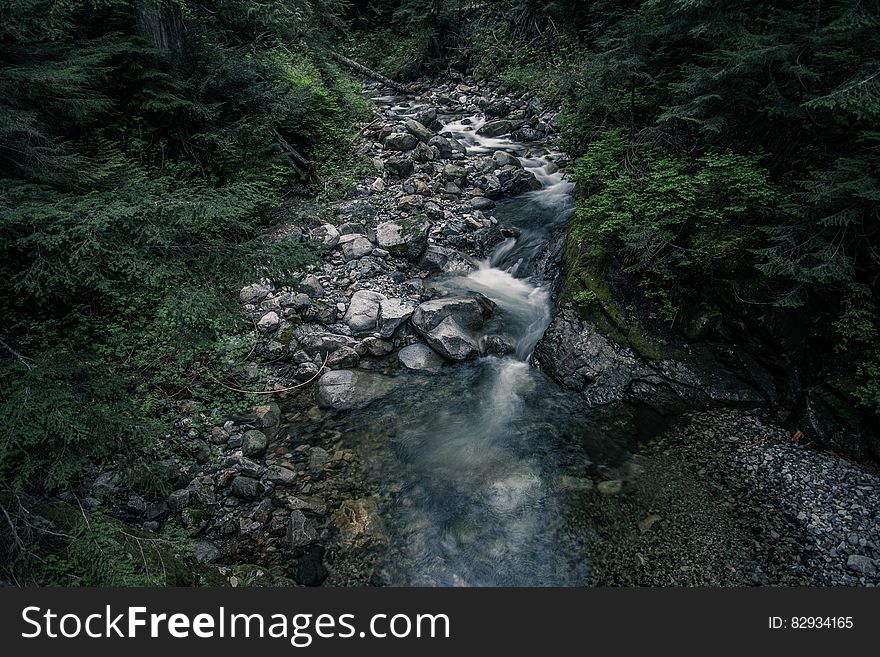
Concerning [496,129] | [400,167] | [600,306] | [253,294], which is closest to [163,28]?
[253,294]

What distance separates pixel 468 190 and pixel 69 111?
7.39 m

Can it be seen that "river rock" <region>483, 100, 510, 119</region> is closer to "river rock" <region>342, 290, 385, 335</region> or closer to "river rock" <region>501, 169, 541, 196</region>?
"river rock" <region>501, 169, 541, 196</region>

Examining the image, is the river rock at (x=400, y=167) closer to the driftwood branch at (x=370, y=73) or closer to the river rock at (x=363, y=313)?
the river rock at (x=363, y=313)

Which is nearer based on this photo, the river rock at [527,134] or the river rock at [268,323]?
the river rock at [268,323]

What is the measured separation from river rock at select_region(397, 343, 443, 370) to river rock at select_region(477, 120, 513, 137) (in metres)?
9.05

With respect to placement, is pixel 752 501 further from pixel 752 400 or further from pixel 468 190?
pixel 468 190

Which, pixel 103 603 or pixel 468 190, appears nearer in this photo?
pixel 103 603

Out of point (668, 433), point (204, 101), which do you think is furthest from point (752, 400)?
point (204, 101)

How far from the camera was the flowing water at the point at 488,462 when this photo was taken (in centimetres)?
420

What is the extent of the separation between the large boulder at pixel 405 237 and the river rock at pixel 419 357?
7.30 feet

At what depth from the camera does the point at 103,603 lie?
2.79m

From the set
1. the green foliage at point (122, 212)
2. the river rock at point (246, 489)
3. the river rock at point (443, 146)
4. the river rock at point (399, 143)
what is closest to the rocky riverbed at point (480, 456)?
the river rock at point (246, 489)

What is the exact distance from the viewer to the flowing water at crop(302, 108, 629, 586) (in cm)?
420

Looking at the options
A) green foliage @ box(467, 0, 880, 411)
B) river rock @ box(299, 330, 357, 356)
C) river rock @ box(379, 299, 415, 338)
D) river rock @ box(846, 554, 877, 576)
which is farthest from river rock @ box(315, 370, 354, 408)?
river rock @ box(846, 554, 877, 576)
